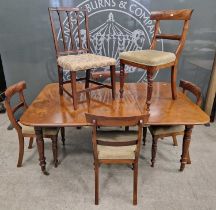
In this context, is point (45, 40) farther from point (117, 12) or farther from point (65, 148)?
point (65, 148)

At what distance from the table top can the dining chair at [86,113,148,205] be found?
0.73 ft

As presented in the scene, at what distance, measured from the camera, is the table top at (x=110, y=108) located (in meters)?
2.01

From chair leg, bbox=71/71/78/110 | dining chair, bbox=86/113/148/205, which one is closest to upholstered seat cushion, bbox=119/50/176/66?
chair leg, bbox=71/71/78/110

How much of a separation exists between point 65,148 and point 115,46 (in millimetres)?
1550

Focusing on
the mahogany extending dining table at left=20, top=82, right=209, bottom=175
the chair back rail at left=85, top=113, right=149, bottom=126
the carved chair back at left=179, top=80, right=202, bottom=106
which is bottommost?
the mahogany extending dining table at left=20, top=82, right=209, bottom=175

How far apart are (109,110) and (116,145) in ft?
1.77

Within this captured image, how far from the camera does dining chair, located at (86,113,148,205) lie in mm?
1602

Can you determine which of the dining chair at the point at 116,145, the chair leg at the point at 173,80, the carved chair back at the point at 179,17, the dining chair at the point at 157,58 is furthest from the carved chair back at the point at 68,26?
the dining chair at the point at 116,145

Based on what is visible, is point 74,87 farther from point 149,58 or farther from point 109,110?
point 149,58

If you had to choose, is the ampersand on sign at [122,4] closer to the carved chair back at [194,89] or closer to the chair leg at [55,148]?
the carved chair back at [194,89]

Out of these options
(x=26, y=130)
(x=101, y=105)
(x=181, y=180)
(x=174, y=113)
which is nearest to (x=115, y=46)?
(x=101, y=105)

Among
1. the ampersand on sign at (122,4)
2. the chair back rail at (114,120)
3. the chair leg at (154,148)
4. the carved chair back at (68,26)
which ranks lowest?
the chair leg at (154,148)

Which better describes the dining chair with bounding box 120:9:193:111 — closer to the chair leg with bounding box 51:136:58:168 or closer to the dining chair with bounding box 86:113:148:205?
the dining chair with bounding box 86:113:148:205

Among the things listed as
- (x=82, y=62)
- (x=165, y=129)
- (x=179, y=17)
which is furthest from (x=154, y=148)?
(x=179, y=17)
